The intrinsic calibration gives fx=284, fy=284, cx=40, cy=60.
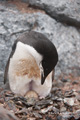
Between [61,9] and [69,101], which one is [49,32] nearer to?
[61,9]

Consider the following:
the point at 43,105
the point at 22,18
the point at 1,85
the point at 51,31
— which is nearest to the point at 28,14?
the point at 22,18

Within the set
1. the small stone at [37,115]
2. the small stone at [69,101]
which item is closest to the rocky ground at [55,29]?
the small stone at [69,101]

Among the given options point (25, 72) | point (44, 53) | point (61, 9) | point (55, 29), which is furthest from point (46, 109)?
point (61, 9)

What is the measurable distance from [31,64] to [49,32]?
3.85 ft

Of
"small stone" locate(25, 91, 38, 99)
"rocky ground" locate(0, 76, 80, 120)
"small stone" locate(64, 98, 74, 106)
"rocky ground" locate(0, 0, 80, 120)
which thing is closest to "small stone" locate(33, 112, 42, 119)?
"rocky ground" locate(0, 76, 80, 120)

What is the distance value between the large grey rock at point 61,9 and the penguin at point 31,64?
1264mm

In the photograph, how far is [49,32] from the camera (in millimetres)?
4461

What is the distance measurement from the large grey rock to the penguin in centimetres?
126

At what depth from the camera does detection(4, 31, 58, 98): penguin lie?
3.18m

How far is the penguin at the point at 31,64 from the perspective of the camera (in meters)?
3.18

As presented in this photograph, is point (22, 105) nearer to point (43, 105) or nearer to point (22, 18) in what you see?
point (43, 105)

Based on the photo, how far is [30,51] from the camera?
10.6 feet

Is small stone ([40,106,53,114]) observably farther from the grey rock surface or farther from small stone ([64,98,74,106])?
the grey rock surface

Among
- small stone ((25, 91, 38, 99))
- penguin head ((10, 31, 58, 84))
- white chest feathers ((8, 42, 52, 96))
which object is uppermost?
penguin head ((10, 31, 58, 84))
